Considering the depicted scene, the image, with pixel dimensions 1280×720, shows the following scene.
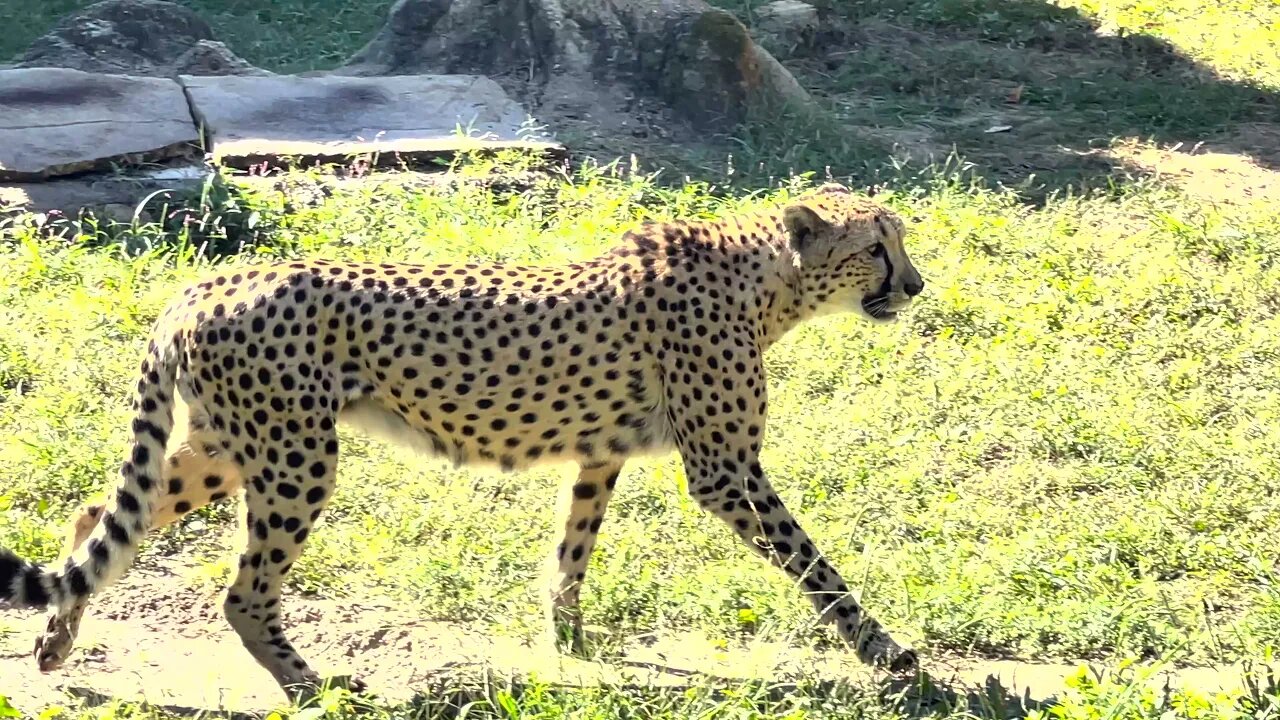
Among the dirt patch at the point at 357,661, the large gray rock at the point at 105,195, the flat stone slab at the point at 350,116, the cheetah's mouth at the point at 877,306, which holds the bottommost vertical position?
the flat stone slab at the point at 350,116

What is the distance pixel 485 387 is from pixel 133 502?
2.79 ft

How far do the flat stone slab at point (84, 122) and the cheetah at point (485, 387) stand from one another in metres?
3.62

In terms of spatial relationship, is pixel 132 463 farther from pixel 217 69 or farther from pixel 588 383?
pixel 217 69

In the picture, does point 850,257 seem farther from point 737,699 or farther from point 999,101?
point 999,101

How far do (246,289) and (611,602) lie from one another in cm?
135

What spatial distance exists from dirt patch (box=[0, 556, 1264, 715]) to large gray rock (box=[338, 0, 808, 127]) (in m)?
4.51

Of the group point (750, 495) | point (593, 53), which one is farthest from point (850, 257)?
point (593, 53)

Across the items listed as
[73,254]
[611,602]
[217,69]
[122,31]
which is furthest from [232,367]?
[122,31]

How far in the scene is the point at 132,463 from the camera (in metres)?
3.92

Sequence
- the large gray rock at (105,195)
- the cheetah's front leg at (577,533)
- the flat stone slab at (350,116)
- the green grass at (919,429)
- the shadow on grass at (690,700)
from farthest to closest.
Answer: the flat stone slab at (350,116) → the large gray rock at (105,195) → the green grass at (919,429) → the cheetah's front leg at (577,533) → the shadow on grass at (690,700)

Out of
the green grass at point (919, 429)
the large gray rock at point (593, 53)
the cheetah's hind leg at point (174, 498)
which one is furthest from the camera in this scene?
the large gray rock at point (593, 53)

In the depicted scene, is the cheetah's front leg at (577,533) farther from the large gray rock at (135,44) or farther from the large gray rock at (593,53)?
the large gray rock at (135,44)

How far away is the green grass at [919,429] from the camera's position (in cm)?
452

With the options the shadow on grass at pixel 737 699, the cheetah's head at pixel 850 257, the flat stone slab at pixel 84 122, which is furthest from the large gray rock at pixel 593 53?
the shadow on grass at pixel 737 699
